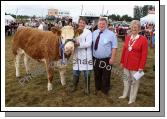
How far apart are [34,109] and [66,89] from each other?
113cm

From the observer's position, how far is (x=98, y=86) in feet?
19.2

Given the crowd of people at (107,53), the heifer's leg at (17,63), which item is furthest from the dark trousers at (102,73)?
the heifer's leg at (17,63)

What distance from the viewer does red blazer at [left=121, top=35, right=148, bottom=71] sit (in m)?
4.93

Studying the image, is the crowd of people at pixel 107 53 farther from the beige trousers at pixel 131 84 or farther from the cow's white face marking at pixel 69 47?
the cow's white face marking at pixel 69 47

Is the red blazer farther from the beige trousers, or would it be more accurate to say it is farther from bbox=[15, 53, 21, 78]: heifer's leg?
bbox=[15, 53, 21, 78]: heifer's leg

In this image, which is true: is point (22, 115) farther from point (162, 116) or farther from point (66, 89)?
point (162, 116)

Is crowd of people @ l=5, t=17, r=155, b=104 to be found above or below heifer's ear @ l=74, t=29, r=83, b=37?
below

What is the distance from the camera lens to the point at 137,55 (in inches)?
198

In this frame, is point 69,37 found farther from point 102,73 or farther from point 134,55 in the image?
point 134,55

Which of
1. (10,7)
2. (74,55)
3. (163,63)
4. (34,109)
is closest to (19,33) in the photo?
(10,7)

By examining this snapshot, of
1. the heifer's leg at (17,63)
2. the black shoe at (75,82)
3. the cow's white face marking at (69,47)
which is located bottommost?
the black shoe at (75,82)

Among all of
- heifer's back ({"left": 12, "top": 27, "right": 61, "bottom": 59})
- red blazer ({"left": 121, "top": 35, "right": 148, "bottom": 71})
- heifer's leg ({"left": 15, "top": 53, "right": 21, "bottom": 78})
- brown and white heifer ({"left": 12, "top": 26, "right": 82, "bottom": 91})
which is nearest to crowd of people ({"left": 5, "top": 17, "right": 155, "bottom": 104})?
red blazer ({"left": 121, "top": 35, "right": 148, "bottom": 71})

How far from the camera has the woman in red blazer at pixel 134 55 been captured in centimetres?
494

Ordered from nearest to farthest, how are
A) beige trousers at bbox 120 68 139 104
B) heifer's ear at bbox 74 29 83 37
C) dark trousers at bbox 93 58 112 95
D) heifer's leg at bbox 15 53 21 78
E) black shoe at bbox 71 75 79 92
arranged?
1. beige trousers at bbox 120 68 139 104
2. heifer's ear at bbox 74 29 83 37
3. dark trousers at bbox 93 58 112 95
4. black shoe at bbox 71 75 79 92
5. heifer's leg at bbox 15 53 21 78
